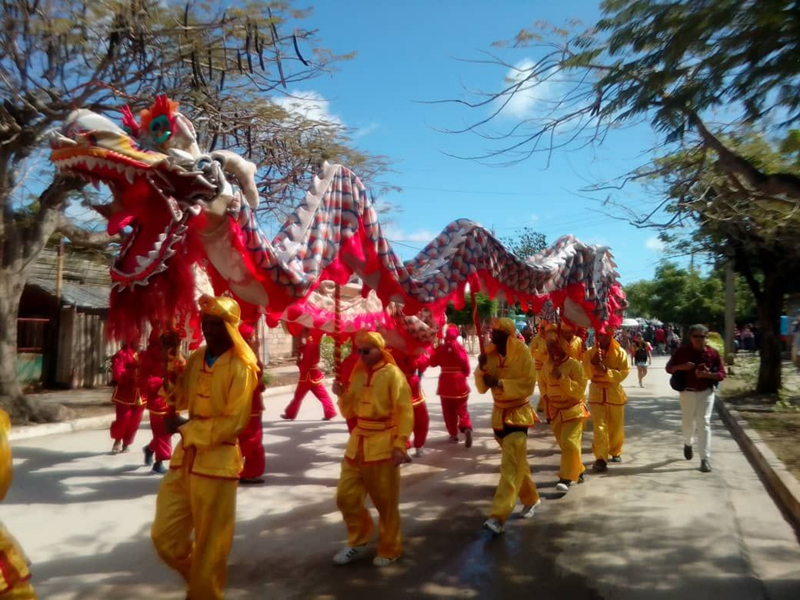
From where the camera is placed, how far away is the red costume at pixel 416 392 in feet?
29.6

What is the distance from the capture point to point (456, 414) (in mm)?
10031

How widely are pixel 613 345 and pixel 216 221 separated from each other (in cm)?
556

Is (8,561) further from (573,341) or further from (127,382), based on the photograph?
(573,341)

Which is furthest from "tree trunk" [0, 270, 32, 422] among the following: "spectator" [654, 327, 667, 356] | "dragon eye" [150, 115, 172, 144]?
"spectator" [654, 327, 667, 356]

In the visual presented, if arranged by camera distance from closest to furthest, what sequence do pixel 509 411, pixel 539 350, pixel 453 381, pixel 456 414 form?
pixel 509 411 → pixel 453 381 → pixel 456 414 → pixel 539 350

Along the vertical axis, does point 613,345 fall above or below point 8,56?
below

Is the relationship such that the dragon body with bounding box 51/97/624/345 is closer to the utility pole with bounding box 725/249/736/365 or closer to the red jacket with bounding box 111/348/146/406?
the red jacket with bounding box 111/348/146/406

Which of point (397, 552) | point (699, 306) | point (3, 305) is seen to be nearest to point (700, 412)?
point (397, 552)

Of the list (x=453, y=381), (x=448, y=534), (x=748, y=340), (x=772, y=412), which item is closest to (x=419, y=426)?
(x=453, y=381)

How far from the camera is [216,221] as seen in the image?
5617 mm

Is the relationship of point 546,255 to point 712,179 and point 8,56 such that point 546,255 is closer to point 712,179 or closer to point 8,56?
point 712,179

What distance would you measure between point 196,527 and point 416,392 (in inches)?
225

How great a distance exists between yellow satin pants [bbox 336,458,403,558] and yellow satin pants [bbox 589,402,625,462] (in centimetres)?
401

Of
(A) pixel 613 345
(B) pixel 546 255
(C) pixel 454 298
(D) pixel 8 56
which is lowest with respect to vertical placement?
(A) pixel 613 345
